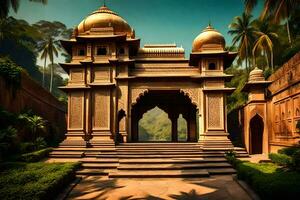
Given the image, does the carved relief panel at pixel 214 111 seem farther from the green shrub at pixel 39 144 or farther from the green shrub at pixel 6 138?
the green shrub at pixel 6 138

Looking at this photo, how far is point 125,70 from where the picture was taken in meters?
19.1

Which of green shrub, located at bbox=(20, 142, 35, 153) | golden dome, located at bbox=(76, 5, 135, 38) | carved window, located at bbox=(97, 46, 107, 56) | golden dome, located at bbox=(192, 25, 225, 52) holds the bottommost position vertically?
green shrub, located at bbox=(20, 142, 35, 153)

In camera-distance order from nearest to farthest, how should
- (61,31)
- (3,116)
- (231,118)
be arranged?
(3,116)
(231,118)
(61,31)

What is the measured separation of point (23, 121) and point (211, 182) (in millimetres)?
12491

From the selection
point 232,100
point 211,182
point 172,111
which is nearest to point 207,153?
point 211,182

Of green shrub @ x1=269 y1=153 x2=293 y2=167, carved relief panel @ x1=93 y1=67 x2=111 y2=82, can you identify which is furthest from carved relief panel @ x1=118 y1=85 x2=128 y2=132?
green shrub @ x1=269 y1=153 x2=293 y2=167

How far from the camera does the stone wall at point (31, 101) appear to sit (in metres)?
17.1

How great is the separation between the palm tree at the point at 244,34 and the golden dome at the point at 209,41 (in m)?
16.2

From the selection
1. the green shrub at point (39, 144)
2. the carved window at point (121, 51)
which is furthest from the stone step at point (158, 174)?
the carved window at point (121, 51)

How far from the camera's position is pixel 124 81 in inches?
746

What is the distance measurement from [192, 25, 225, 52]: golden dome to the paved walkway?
10152 millimetres

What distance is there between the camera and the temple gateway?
1816 centimetres

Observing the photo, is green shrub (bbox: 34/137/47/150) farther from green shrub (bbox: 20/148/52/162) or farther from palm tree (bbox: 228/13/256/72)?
palm tree (bbox: 228/13/256/72)

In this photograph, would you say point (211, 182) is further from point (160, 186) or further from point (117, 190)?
point (117, 190)
